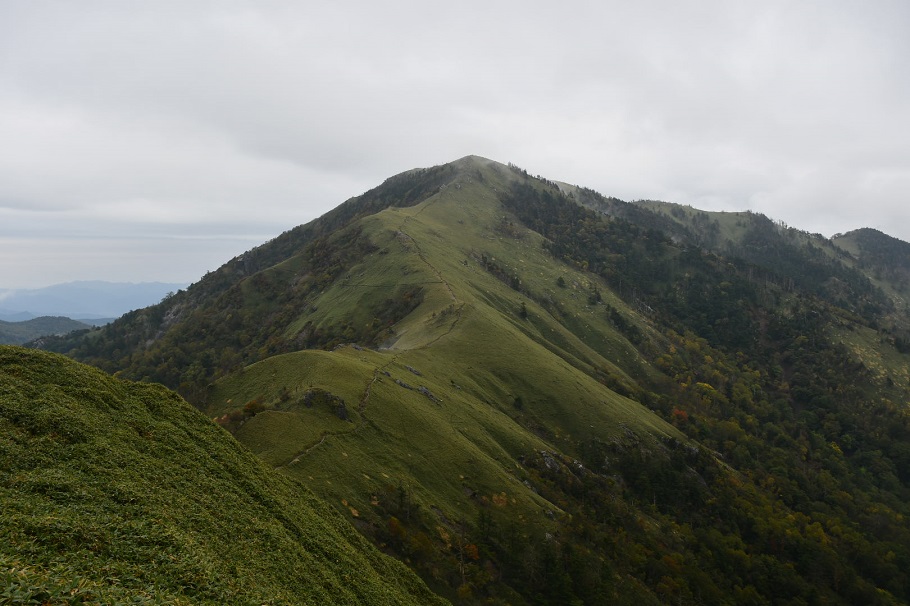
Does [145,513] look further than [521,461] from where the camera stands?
No

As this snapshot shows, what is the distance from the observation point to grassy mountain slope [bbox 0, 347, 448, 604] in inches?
754

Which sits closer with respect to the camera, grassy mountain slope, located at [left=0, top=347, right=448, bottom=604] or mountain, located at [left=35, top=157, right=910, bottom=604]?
grassy mountain slope, located at [left=0, top=347, right=448, bottom=604]

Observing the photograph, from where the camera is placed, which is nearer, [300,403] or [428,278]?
[300,403]

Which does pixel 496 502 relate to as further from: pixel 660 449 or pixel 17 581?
pixel 660 449

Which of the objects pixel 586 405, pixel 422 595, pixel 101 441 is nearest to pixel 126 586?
pixel 101 441

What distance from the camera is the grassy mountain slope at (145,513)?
754 inches

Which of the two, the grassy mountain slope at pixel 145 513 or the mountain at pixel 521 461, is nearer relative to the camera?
the grassy mountain slope at pixel 145 513

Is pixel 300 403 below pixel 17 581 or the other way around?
below

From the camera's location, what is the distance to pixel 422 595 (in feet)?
151

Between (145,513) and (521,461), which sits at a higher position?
(145,513)

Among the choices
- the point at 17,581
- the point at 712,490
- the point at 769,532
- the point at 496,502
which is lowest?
the point at 769,532

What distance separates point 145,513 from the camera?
84.2ft

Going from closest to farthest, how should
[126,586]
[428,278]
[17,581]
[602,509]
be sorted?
1. [17,581]
2. [126,586]
3. [602,509]
4. [428,278]

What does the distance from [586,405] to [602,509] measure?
29495 mm
